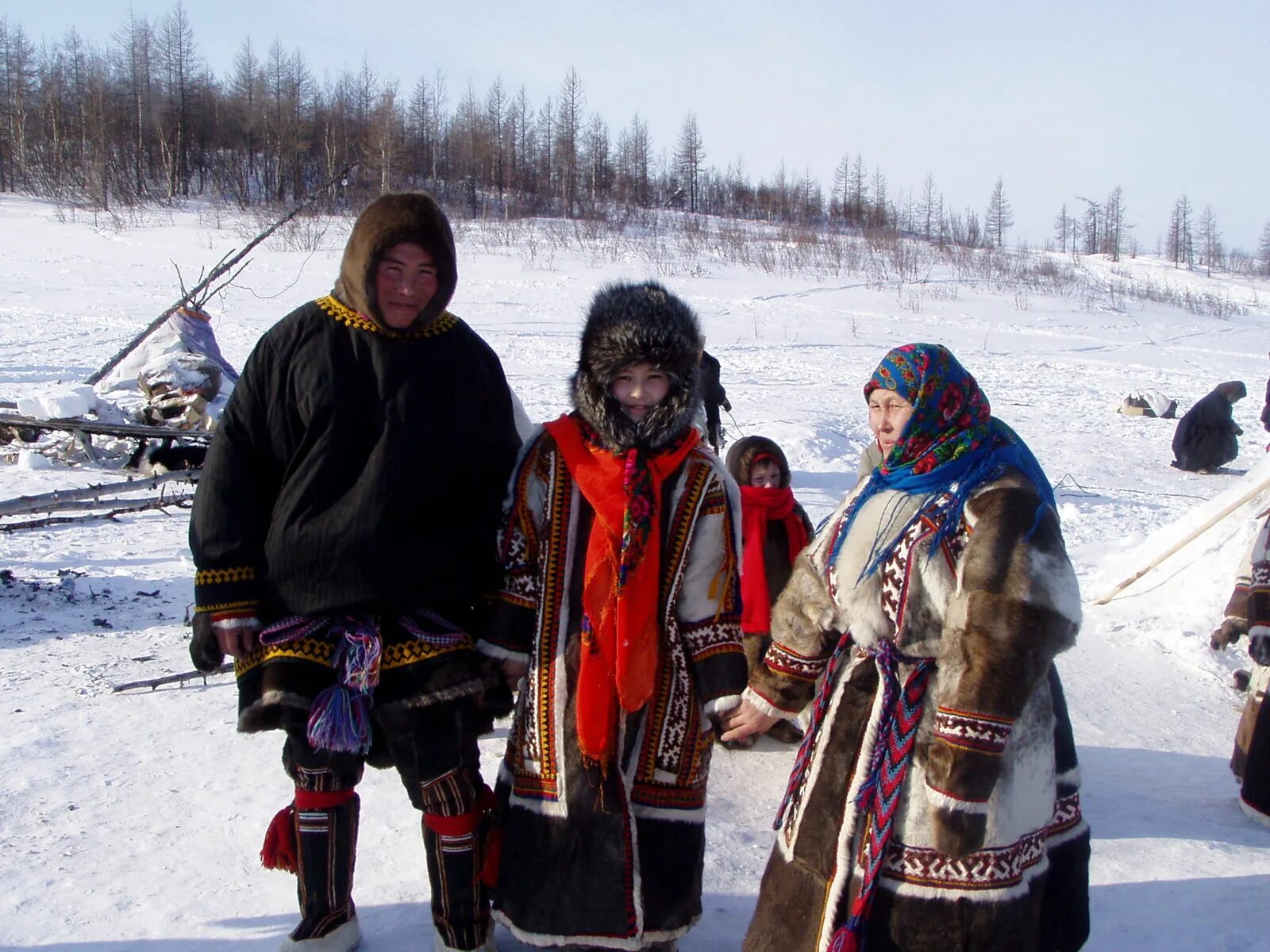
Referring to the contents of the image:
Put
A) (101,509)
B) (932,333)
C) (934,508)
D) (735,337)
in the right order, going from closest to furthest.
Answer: (934,508) < (101,509) < (735,337) < (932,333)

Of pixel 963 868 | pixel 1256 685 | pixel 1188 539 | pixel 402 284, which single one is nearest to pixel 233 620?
pixel 402 284

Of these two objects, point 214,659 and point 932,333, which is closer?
point 214,659

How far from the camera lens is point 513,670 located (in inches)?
90.7

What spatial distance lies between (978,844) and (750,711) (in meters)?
0.55

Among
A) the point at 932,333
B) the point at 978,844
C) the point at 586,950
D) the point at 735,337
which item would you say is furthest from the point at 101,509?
the point at 932,333

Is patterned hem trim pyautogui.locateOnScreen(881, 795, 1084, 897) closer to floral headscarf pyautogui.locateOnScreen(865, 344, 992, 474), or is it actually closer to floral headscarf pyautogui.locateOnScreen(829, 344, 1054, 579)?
floral headscarf pyautogui.locateOnScreen(829, 344, 1054, 579)

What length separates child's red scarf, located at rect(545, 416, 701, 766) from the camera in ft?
7.32

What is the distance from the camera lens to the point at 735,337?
17453 mm

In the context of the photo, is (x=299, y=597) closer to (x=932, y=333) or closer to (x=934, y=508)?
(x=934, y=508)

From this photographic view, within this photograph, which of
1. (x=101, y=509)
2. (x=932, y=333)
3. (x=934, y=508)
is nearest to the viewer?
(x=934, y=508)

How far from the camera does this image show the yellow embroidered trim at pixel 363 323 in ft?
7.39

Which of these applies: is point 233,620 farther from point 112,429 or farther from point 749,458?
point 112,429

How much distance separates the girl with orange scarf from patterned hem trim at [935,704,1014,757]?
1.75 feet

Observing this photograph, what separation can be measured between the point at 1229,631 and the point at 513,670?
9.79ft
